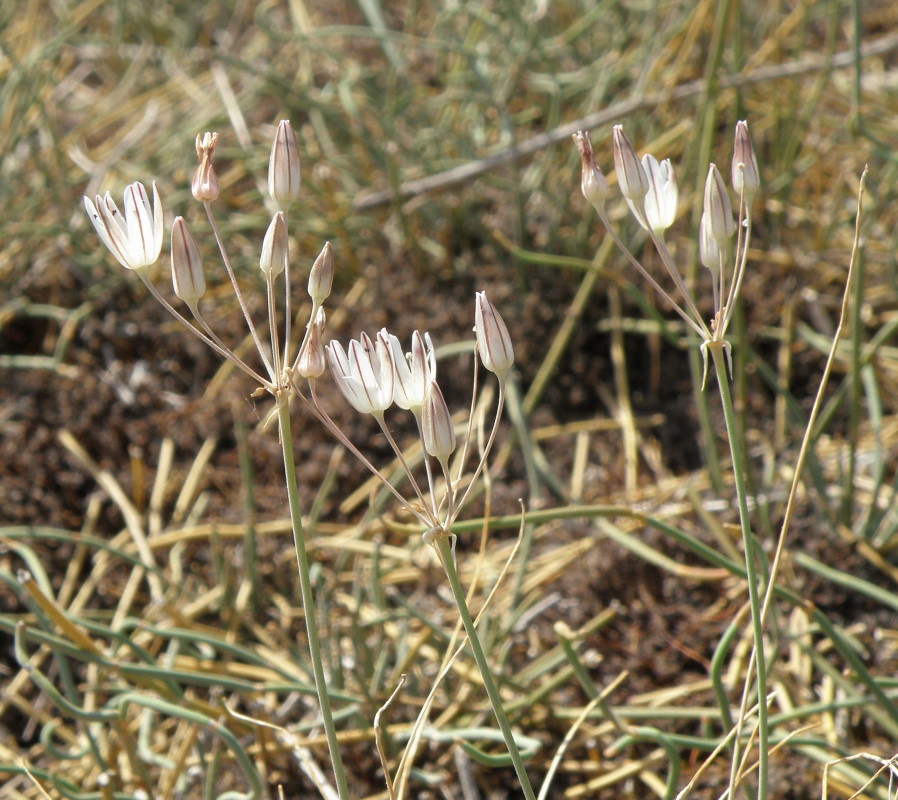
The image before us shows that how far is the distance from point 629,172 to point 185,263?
34 centimetres

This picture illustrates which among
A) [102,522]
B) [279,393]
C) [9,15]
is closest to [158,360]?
[102,522]

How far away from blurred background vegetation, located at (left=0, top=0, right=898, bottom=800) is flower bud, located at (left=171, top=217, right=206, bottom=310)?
688 mm

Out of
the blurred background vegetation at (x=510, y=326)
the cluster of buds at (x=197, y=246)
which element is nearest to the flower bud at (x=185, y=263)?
the cluster of buds at (x=197, y=246)

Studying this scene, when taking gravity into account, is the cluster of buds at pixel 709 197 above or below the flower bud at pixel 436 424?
above

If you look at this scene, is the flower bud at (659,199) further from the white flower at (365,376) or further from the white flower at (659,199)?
the white flower at (365,376)

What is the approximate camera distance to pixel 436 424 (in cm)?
70

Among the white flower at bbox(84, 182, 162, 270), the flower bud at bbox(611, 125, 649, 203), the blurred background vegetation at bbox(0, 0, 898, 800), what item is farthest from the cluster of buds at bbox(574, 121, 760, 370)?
the blurred background vegetation at bbox(0, 0, 898, 800)

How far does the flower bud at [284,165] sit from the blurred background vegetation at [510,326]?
0.71m

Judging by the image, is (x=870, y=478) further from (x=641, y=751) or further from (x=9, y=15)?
(x=9, y=15)

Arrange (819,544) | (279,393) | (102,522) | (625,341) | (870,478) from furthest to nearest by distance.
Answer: (625,341), (102,522), (870,478), (819,544), (279,393)

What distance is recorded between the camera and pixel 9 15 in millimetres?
2723

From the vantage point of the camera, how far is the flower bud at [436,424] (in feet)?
2.27

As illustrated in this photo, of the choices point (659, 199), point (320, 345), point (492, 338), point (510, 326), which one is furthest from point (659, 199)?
point (510, 326)

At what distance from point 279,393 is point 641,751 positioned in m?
1.01
